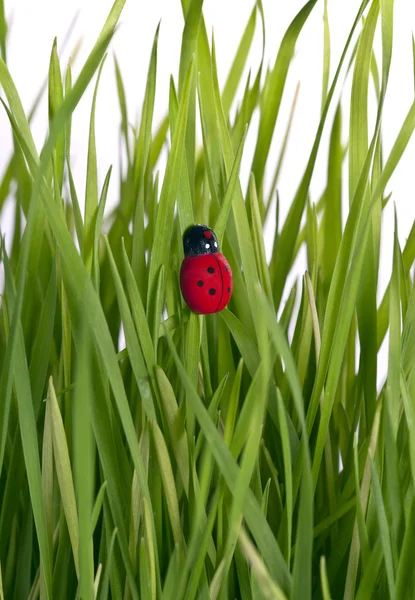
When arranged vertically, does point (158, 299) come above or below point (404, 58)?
below

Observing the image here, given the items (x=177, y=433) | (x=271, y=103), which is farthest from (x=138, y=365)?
(x=271, y=103)

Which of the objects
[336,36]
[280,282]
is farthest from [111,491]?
[336,36]

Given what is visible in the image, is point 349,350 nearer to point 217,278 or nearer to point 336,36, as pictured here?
point 217,278

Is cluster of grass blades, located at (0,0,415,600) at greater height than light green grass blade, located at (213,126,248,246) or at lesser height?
lesser

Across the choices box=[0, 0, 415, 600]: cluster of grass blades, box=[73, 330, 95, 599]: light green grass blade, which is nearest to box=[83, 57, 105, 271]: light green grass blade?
box=[0, 0, 415, 600]: cluster of grass blades

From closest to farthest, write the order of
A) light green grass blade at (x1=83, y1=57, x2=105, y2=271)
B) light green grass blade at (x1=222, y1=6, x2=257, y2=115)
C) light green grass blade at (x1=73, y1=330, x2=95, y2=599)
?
light green grass blade at (x1=73, y1=330, x2=95, y2=599) → light green grass blade at (x1=83, y1=57, x2=105, y2=271) → light green grass blade at (x1=222, y1=6, x2=257, y2=115)

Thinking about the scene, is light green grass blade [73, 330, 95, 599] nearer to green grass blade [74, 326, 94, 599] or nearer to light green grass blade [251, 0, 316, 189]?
green grass blade [74, 326, 94, 599]

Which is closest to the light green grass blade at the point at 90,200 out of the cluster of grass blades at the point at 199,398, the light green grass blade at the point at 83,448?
the cluster of grass blades at the point at 199,398
